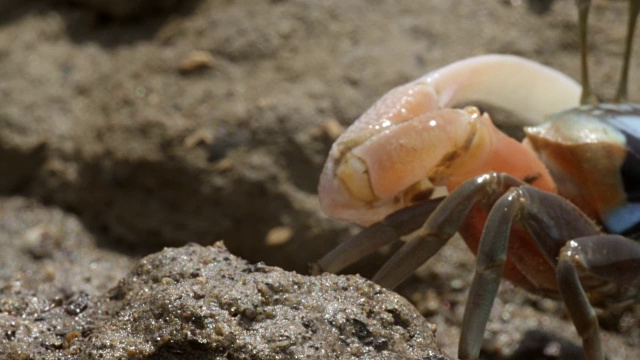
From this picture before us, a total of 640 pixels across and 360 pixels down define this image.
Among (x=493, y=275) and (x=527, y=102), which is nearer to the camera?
(x=493, y=275)

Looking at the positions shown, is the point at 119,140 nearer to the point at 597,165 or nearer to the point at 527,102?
the point at 527,102

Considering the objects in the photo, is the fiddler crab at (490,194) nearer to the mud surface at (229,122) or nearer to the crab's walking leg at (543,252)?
the crab's walking leg at (543,252)

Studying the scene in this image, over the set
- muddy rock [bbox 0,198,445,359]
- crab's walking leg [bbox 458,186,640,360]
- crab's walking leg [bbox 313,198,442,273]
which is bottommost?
crab's walking leg [bbox 313,198,442,273]

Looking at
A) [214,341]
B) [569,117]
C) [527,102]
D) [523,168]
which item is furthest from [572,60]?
[214,341]

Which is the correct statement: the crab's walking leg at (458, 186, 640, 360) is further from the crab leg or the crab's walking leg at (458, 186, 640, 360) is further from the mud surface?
the mud surface

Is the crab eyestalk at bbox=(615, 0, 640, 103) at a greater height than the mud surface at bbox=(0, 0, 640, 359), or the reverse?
the crab eyestalk at bbox=(615, 0, 640, 103)

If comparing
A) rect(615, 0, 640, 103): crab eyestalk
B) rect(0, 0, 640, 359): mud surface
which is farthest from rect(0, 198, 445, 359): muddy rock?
rect(615, 0, 640, 103): crab eyestalk

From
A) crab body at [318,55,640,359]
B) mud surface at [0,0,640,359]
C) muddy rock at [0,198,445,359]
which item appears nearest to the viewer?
muddy rock at [0,198,445,359]
